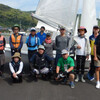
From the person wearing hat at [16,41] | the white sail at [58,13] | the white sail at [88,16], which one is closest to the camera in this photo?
the person wearing hat at [16,41]

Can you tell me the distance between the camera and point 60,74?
4.34 metres

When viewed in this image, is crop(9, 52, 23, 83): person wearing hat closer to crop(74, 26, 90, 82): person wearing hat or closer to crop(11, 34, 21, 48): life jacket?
crop(11, 34, 21, 48): life jacket

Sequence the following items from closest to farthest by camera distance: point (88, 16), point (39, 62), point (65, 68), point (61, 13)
Answer: point (65, 68) < point (39, 62) < point (88, 16) < point (61, 13)

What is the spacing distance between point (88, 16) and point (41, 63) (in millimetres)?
2354

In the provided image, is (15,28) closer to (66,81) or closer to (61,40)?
(61,40)

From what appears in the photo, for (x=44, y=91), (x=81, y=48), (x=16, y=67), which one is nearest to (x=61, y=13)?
(x=81, y=48)

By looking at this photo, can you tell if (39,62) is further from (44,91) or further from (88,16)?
(88,16)

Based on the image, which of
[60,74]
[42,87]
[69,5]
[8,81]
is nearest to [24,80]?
[8,81]

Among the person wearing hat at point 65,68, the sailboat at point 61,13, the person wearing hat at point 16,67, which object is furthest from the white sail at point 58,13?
the person wearing hat at point 16,67

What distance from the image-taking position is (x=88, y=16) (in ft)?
18.3

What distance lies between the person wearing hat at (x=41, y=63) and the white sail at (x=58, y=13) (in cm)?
172

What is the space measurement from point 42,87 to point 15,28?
1954 mm

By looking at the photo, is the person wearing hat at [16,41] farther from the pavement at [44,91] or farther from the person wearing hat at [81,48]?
the person wearing hat at [81,48]

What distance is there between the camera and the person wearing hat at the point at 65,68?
430 cm
